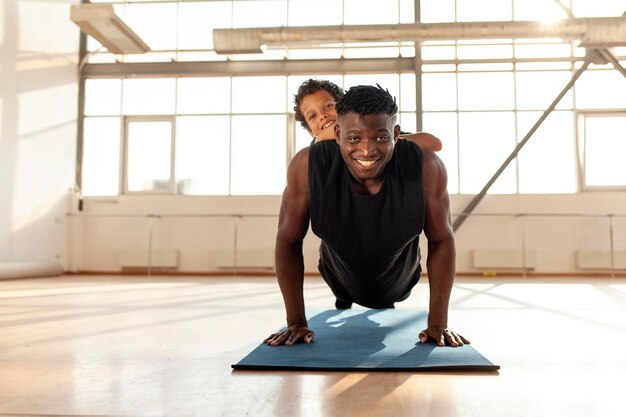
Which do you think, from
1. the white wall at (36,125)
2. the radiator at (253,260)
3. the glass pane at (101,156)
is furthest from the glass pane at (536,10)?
the white wall at (36,125)

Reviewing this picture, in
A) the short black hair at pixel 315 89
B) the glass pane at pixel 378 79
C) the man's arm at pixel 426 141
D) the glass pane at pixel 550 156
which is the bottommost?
the man's arm at pixel 426 141

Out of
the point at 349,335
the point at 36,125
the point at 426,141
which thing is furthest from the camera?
the point at 36,125

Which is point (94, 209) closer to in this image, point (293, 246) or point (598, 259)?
point (293, 246)

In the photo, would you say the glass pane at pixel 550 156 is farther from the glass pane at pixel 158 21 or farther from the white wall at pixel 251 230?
the glass pane at pixel 158 21

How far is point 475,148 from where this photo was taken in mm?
9203

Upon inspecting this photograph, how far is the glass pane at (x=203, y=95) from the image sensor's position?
31.5ft

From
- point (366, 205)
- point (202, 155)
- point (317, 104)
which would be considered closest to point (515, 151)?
point (202, 155)

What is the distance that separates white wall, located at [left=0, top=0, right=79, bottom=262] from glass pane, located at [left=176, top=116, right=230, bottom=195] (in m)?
1.93

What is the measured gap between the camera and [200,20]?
9.74m

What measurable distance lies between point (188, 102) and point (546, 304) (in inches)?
294

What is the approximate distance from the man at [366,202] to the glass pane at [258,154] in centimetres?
743

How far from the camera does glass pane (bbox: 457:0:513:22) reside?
9.44 m

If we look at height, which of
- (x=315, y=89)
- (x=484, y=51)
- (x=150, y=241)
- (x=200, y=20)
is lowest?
(x=150, y=241)

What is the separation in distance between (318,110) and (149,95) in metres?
7.65
